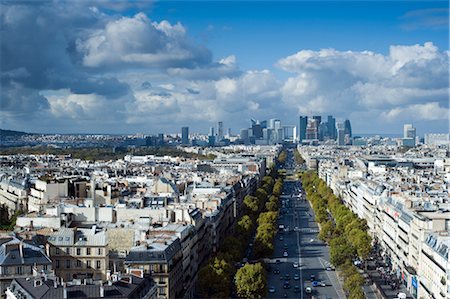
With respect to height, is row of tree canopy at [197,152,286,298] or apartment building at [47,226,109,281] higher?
apartment building at [47,226,109,281]

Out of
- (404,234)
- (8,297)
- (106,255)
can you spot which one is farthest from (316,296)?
(8,297)

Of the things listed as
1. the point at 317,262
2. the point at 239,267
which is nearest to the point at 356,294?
the point at 239,267

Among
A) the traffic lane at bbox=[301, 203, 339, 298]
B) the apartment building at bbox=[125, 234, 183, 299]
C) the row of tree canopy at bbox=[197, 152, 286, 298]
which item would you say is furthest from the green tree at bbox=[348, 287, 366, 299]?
the apartment building at bbox=[125, 234, 183, 299]

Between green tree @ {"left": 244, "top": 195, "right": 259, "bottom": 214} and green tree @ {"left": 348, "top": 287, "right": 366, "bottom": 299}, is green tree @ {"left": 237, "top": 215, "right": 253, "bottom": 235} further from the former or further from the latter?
green tree @ {"left": 348, "top": 287, "right": 366, "bottom": 299}

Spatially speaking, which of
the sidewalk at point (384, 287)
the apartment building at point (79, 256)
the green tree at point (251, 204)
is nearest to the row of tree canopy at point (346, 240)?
the sidewalk at point (384, 287)

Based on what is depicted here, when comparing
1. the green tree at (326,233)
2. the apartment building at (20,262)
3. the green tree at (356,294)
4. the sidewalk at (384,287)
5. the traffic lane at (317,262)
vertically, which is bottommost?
the sidewalk at (384,287)

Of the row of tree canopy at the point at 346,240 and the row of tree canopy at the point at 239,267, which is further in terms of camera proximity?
the row of tree canopy at the point at 346,240

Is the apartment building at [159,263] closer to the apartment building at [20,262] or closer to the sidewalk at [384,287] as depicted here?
the apartment building at [20,262]

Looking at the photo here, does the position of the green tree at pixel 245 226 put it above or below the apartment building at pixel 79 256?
below
